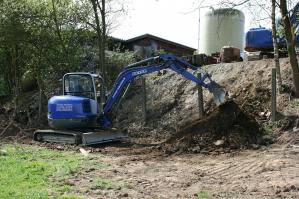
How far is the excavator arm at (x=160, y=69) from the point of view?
1583 cm

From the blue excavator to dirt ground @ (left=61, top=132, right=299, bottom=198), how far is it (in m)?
2.35

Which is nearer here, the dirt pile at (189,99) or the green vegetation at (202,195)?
the green vegetation at (202,195)

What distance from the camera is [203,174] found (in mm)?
10695

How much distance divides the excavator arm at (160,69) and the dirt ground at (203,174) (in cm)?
269

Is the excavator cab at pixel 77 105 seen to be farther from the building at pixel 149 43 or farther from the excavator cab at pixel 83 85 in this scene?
the building at pixel 149 43

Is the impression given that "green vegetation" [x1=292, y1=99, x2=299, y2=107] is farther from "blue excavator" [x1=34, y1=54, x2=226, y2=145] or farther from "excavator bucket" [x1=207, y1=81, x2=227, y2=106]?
"blue excavator" [x1=34, y1=54, x2=226, y2=145]

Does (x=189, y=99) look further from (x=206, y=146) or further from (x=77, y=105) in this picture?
(x=206, y=146)

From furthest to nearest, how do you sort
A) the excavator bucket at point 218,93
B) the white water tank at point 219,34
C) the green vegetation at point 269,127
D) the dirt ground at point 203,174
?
the white water tank at point 219,34 → the excavator bucket at point 218,93 → the green vegetation at point 269,127 → the dirt ground at point 203,174

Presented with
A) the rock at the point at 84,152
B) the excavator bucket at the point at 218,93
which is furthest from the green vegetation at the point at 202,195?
the excavator bucket at the point at 218,93

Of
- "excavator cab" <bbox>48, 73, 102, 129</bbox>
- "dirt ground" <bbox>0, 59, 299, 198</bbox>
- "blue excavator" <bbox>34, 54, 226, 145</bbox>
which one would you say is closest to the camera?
"dirt ground" <bbox>0, 59, 299, 198</bbox>

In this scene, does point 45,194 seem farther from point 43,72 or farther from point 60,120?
point 43,72

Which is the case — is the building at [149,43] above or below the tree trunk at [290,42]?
above

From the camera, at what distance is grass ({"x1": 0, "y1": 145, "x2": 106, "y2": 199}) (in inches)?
355

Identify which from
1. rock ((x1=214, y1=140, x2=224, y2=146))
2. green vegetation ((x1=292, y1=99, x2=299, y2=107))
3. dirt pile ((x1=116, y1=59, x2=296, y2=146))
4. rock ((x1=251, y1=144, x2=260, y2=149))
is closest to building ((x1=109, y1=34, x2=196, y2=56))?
dirt pile ((x1=116, y1=59, x2=296, y2=146))
